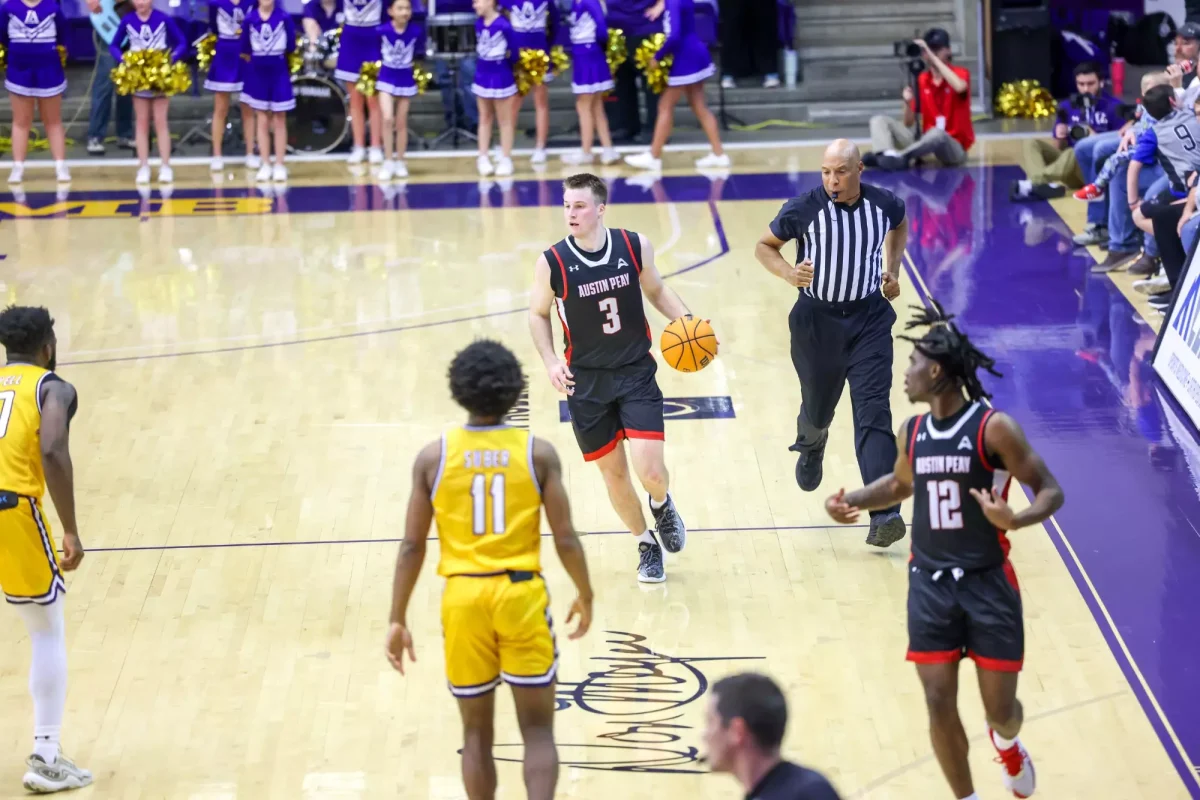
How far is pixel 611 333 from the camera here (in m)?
6.51

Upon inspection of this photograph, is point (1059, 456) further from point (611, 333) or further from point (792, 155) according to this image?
point (792, 155)

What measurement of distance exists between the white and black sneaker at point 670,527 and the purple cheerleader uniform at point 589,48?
9.98 m

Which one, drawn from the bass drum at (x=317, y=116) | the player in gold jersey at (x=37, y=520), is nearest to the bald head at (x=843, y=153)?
the player in gold jersey at (x=37, y=520)

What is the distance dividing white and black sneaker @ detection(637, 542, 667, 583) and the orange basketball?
786 mm

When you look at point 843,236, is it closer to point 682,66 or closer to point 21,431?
point 21,431

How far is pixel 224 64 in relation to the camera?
16.1 meters

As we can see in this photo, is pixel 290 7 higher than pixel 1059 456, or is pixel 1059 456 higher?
pixel 290 7

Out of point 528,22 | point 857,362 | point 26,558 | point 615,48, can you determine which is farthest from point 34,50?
point 26,558

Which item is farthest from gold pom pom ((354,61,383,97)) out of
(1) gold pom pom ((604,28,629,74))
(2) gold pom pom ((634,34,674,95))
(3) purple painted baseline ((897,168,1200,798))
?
(3) purple painted baseline ((897,168,1200,798))

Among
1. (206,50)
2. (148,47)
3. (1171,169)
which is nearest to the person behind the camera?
(1171,169)

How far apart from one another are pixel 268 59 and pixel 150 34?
121 cm

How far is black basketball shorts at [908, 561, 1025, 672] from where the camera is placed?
14.6ft

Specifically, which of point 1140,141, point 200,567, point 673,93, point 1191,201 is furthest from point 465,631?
point 673,93

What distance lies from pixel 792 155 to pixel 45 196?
25.2 feet
